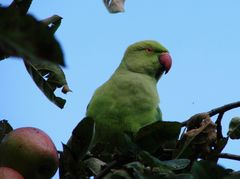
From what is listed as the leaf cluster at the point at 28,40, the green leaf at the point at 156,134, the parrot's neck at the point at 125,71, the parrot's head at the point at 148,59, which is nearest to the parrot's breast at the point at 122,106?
the parrot's neck at the point at 125,71

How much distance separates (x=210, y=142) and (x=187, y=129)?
84mm

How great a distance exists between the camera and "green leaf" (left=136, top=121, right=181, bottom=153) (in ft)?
3.27

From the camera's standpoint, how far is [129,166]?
93cm

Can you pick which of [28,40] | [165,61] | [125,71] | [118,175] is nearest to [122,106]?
[125,71]

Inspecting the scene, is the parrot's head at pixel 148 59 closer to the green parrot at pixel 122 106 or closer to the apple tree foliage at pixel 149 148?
the green parrot at pixel 122 106

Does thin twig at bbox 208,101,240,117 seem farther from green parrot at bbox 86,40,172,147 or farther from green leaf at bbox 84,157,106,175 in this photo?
green parrot at bbox 86,40,172,147

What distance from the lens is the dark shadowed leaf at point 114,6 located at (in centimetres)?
115

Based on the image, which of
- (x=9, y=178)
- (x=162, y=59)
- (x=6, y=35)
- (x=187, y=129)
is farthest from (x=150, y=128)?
(x=162, y=59)

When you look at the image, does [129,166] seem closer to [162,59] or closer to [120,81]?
[120,81]

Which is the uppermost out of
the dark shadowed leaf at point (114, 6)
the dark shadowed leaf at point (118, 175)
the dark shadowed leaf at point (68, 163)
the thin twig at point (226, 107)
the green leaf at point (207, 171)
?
the dark shadowed leaf at point (114, 6)

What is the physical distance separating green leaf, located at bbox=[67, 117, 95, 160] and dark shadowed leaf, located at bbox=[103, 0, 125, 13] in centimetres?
34

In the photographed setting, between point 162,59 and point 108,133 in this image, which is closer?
point 108,133

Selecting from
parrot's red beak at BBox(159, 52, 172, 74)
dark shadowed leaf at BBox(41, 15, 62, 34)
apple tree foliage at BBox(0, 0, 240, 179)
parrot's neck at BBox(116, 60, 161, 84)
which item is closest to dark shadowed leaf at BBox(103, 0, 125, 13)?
apple tree foliage at BBox(0, 0, 240, 179)

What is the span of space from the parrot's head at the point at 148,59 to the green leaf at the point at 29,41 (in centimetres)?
299
